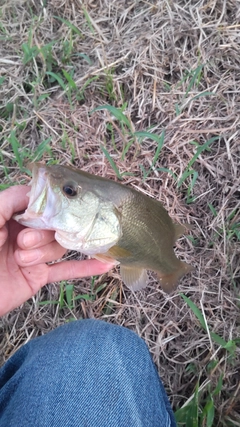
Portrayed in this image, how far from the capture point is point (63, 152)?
271 cm

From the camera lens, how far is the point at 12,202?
5.36ft

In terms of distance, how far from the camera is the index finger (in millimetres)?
1614

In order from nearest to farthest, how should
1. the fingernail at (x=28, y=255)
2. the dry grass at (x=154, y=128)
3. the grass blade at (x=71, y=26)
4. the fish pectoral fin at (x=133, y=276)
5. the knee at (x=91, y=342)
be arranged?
the fingernail at (x=28, y=255) → the knee at (x=91, y=342) → the fish pectoral fin at (x=133, y=276) → the dry grass at (x=154, y=128) → the grass blade at (x=71, y=26)

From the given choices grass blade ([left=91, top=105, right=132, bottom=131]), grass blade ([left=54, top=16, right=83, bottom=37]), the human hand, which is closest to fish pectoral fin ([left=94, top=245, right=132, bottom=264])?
the human hand

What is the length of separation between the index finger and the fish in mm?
70

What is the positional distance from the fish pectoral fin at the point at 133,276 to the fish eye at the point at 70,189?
1.83 feet

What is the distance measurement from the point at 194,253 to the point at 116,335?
0.79m

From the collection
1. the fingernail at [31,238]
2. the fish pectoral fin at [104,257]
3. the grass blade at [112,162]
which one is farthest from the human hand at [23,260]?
the grass blade at [112,162]

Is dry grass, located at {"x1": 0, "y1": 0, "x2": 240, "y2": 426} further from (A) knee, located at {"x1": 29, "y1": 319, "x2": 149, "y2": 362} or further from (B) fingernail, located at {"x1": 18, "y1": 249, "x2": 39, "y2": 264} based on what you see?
(B) fingernail, located at {"x1": 18, "y1": 249, "x2": 39, "y2": 264}

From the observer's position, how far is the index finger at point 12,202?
5.29 ft

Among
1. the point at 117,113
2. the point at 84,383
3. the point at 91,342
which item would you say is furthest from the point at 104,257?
the point at 117,113

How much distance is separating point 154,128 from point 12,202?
1353mm

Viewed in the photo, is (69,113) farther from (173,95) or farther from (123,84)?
(173,95)

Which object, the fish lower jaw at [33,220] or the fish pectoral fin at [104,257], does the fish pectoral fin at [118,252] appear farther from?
the fish lower jaw at [33,220]
